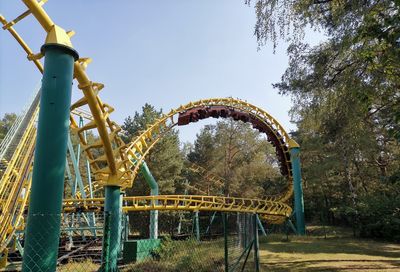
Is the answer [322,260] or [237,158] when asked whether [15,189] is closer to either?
[322,260]

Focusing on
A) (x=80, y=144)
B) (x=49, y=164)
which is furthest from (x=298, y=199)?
(x=49, y=164)

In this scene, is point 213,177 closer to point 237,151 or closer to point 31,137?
point 237,151

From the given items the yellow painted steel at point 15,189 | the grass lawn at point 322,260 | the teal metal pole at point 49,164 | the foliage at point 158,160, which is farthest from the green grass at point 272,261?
the foliage at point 158,160

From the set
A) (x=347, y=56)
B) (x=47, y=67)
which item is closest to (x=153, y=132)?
(x=347, y=56)

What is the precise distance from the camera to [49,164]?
412cm

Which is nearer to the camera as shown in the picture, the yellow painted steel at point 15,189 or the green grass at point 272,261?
the green grass at point 272,261

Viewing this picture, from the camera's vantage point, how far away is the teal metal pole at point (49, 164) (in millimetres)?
3908

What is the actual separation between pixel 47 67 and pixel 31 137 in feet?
34.4

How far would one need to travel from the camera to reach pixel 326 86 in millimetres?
8859

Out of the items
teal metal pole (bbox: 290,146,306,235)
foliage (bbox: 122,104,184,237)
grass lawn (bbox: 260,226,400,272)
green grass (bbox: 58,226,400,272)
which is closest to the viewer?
green grass (bbox: 58,226,400,272)

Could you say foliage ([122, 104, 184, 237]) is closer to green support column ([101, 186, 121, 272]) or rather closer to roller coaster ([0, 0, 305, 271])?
roller coaster ([0, 0, 305, 271])

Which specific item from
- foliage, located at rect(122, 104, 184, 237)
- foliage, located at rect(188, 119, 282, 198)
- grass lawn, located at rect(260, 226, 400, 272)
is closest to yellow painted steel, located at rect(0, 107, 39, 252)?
grass lawn, located at rect(260, 226, 400, 272)

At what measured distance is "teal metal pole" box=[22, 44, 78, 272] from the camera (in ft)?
12.8

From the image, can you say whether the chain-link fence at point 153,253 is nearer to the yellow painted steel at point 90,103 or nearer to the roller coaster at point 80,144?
the roller coaster at point 80,144
